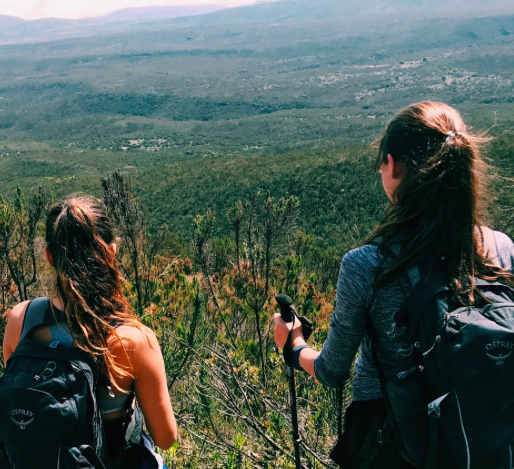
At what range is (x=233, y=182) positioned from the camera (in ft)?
98.4

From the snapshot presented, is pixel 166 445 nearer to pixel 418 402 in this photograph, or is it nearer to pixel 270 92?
pixel 418 402

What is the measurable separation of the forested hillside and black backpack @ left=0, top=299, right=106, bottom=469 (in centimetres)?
109

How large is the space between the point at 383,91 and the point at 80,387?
115 meters

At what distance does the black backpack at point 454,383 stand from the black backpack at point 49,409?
2.37 ft

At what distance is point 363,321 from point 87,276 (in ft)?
2.41

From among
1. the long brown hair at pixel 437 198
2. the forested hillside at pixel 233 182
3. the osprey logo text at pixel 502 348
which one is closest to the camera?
the osprey logo text at pixel 502 348

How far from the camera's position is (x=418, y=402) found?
0.99 m

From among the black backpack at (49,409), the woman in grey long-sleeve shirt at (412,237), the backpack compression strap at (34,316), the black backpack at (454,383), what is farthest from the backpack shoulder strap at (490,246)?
the backpack compression strap at (34,316)

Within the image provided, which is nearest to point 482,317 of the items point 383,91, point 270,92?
point 383,91

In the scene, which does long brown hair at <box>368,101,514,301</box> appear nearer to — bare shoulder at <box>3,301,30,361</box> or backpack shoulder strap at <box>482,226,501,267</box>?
backpack shoulder strap at <box>482,226,501,267</box>

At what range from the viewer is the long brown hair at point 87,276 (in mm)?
1239

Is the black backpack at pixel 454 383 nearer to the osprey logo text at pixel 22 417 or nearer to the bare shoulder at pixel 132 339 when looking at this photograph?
the bare shoulder at pixel 132 339

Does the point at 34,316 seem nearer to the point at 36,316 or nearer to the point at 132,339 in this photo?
the point at 36,316

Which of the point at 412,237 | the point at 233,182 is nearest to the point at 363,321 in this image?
the point at 412,237
